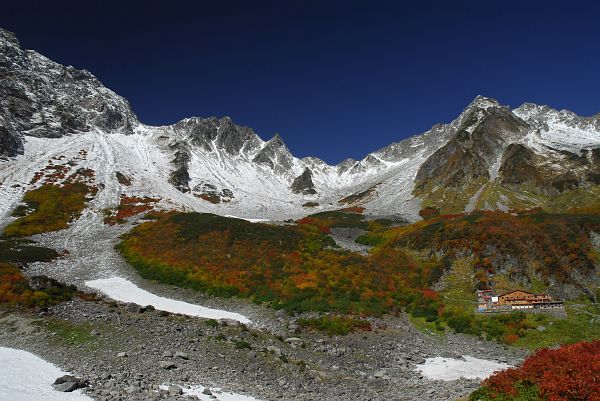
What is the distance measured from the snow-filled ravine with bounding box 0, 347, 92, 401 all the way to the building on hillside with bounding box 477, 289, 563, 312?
3397cm

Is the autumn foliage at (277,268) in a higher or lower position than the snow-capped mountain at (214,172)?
lower

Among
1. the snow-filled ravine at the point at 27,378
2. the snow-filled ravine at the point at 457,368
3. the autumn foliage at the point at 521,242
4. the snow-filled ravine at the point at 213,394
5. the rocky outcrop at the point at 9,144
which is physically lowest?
the snow-filled ravine at the point at 457,368

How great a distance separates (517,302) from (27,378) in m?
38.6

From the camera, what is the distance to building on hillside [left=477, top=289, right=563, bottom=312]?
3788cm

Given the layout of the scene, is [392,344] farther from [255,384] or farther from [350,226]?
[350,226]

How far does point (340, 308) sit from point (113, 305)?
64.2ft

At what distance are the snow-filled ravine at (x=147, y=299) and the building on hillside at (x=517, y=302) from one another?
2260cm

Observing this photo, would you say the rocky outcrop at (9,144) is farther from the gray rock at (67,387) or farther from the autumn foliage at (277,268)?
the gray rock at (67,387)

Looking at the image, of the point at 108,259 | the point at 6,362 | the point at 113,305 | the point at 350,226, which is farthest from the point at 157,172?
the point at 6,362

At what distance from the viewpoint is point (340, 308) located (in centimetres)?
3744

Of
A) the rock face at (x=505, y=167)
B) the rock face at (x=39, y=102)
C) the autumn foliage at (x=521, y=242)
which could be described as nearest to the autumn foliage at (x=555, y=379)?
the autumn foliage at (x=521, y=242)

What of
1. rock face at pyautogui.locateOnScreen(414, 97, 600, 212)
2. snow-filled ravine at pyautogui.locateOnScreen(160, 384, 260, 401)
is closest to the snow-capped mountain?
rock face at pyautogui.locateOnScreen(414, 97, 600, 212)

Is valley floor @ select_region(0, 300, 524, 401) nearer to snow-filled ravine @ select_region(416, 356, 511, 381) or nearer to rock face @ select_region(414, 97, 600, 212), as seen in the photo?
snow-filled ravine @ select_region(416, 356, 511, 381)

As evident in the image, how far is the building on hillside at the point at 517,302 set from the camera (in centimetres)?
3788
